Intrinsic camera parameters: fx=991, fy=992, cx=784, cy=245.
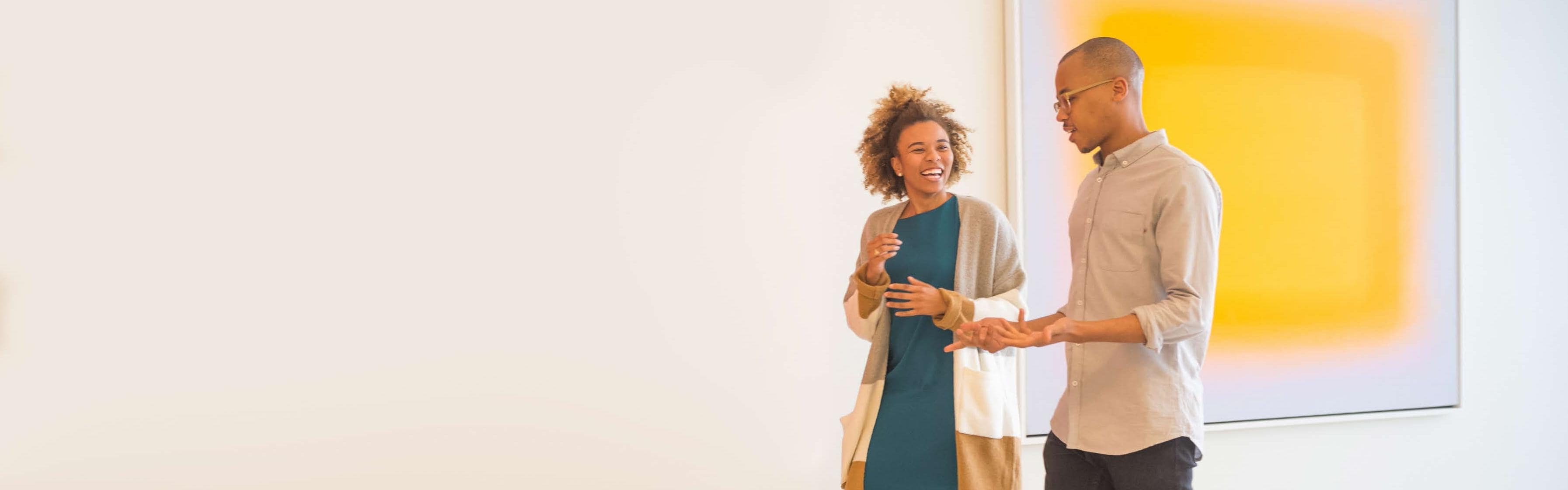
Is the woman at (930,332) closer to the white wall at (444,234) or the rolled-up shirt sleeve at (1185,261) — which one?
the rolled-up shirt sleeve at (1185,261)

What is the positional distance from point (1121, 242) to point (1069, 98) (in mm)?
279

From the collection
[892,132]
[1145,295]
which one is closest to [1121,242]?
[1145,295]

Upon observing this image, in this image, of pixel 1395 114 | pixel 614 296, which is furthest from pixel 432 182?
pixel 1395 114

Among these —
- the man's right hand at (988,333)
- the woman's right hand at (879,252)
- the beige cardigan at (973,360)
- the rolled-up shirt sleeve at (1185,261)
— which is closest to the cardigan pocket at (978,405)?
the beige cardigan at (973,360)

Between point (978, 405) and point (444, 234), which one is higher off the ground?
point (444, 234)

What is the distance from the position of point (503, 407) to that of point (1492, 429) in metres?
3.36

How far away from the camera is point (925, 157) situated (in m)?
2.08

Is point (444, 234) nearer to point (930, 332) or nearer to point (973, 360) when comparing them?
point (930, 332)

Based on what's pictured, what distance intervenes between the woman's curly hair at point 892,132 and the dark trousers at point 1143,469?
2.42ft

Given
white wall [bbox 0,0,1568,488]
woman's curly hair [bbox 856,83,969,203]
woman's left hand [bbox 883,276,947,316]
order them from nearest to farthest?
woman's left hand [bbox 883,276,947,316] → woman's curly hair [bbox 856,83,969,203] → white wall [bbox 0,0,1568,488]

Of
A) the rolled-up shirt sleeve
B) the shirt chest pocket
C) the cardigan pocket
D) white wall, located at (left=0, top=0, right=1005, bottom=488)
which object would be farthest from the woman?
white wall, located at (left=0, top=0, right=1005, bottom=488)

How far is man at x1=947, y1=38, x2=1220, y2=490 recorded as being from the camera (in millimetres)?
1615

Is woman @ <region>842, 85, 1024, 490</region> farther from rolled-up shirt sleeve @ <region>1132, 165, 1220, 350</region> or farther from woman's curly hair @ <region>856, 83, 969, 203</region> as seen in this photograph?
rolled-up shirt sleeve @ <region>1132, 165, 1220, 350</region>

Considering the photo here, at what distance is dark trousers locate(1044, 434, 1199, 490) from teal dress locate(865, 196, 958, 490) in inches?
11.0
